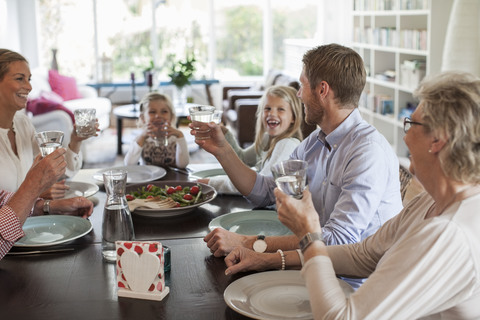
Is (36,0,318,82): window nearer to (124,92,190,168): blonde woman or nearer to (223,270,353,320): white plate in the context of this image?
(124,92,190,168): blonde woman

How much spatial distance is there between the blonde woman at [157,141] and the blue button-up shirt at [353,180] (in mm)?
1195

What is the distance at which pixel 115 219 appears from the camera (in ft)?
5.78

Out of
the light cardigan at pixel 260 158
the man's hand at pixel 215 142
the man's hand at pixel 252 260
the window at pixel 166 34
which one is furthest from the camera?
the window at pixel 166 34

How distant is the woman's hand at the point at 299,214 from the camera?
4.68 feet

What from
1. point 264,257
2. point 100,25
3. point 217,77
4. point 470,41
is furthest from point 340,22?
point 264,257

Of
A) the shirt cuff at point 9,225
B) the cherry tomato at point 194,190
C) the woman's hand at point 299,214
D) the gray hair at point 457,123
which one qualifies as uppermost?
the gray hair at point 457,123

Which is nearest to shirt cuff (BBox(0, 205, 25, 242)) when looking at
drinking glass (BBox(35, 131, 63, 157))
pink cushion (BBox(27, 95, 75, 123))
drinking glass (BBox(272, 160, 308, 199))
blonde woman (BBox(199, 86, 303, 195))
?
drinking glass (BBox(35, 131, 63, 157))

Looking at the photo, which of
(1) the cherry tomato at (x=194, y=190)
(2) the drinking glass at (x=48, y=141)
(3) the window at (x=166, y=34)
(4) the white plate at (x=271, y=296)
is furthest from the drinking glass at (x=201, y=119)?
(3) the window at (x=166, y=34)

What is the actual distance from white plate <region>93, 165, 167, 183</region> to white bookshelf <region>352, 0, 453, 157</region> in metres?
2.92

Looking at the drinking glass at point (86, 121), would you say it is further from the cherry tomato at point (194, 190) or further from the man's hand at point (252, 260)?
the man's hand at point (252, 260)

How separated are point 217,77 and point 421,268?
8892mm

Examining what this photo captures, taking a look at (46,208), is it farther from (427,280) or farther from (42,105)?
(42,105)

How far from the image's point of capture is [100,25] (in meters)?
9.27

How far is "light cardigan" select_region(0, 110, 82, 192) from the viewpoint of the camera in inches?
105
